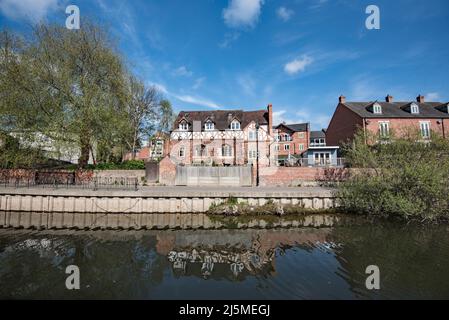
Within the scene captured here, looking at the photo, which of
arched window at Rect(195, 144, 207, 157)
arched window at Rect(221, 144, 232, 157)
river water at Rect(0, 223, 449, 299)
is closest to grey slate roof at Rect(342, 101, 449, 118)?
arched window at Rect(221, 144, 232, 157)

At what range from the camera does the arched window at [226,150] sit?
2925 centimetres

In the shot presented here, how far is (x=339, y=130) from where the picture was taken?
3359 cm

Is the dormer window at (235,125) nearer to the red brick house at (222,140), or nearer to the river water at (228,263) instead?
the red brick house at (222,140)

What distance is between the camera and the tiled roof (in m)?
31.6

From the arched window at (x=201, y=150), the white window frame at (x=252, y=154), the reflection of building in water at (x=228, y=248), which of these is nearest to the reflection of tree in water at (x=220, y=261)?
the reflection of building in water at (x=228, y=248)

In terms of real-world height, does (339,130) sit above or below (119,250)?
above

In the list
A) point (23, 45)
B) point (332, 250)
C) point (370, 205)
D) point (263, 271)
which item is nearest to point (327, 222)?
point (370, 205)

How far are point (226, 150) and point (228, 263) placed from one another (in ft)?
72.0

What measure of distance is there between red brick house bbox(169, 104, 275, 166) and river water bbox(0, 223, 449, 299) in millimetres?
17225

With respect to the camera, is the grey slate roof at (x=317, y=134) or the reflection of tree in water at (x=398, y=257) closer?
the reflection of tree in water at (x=398, y=257)

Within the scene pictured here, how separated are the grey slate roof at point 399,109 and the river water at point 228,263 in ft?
72.9

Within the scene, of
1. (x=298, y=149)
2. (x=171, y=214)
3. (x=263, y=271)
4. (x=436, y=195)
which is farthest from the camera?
(x=298, y=149)

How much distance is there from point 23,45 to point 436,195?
3109 centimetres
